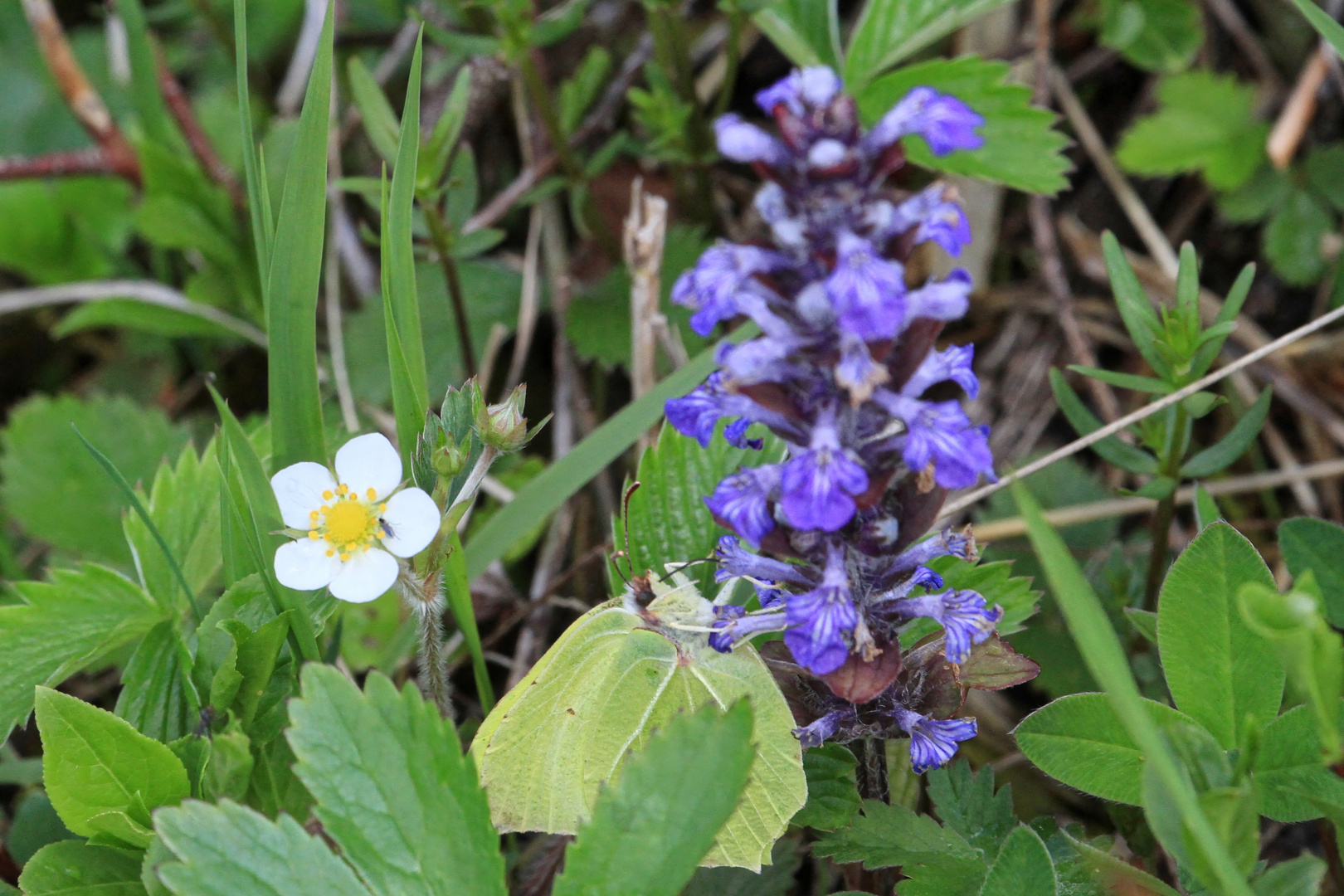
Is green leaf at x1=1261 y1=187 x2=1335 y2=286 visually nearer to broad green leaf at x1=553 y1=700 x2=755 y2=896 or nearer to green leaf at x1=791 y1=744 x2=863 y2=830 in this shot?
green leaf at x1=791 y1=744 x2=863 y2=830

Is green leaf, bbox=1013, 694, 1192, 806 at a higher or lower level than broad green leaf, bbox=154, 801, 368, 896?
lower

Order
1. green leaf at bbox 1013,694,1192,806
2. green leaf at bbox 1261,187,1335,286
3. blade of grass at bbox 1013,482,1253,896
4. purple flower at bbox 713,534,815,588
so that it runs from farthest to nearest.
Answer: green leaf at bbox 1261,187,1335,286 → green leaf at bbox 1013,694,1192,806 → purple flower at bbox 713,534,815,588 → blade of grass at bbox 1013,482,1253,896

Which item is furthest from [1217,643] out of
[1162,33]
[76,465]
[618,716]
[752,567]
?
[76,465]

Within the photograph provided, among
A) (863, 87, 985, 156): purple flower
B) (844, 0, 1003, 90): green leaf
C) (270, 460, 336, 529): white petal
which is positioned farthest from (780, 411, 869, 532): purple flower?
(844, 0, 1003, 90): green leaf

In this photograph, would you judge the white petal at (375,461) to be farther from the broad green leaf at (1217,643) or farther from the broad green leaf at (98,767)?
the broad green leaf at (1217,643)

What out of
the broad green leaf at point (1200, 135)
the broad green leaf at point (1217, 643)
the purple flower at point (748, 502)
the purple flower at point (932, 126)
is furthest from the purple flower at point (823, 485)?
the broad green leaf at point (1200, 135)
